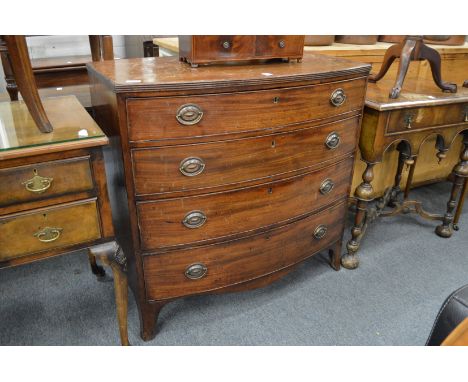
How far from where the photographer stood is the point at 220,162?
56.4 inches

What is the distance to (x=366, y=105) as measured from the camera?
1.93 meters

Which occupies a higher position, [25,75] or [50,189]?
[25,75]

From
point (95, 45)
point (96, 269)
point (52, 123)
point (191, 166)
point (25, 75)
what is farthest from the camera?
point (95, 45)

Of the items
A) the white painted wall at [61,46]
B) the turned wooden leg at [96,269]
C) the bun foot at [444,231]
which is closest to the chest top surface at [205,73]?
the turned wooden leg at [96,269]

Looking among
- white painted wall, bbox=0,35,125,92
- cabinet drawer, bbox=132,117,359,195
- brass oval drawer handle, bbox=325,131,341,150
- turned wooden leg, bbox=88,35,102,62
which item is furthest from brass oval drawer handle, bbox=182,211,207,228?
white painted wall, bbox=0,35,125,92

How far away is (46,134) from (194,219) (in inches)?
23.3

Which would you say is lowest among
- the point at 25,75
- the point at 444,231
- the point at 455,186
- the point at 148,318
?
the point at 444,231

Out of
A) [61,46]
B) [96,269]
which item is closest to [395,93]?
[96,269]

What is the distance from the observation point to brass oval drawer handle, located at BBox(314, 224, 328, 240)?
1.91 m

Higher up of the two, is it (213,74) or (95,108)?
(213,74)

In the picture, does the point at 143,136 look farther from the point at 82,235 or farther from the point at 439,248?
the point at 439,248

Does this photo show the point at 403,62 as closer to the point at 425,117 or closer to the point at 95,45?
the point at 425,117
